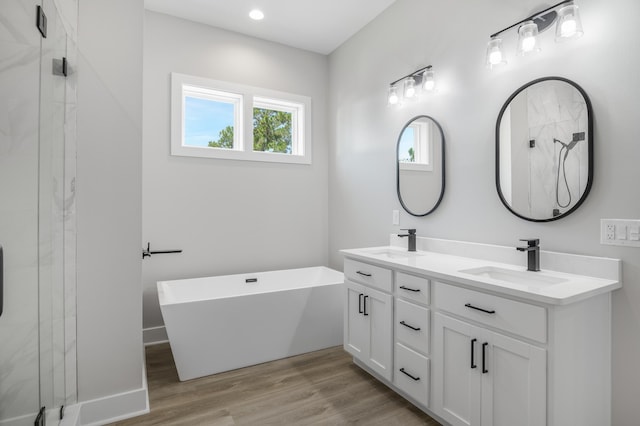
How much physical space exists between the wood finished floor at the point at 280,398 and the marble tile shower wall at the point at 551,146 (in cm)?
138

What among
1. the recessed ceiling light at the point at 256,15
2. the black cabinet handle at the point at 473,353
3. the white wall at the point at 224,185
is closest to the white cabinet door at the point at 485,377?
the black cabinet handle at the point at 473,353

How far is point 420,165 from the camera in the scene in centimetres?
268

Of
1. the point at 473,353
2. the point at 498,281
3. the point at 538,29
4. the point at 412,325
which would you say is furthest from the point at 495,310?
the point at 538,29

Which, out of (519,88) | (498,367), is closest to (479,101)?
(519,88)

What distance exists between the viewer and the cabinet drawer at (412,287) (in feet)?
6.15

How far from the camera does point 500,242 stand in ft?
6.87

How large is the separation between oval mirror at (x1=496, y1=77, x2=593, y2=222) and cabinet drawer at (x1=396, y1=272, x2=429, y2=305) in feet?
2.29

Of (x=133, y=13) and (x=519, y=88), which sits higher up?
(x=133, y=13)

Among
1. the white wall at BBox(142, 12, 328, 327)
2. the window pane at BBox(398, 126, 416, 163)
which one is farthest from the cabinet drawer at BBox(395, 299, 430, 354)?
the white wall at BBox(142, 12, 328, 327)

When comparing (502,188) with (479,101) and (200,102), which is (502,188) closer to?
(479,101)

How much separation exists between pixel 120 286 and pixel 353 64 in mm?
2877

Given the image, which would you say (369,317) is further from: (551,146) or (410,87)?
(410,87)

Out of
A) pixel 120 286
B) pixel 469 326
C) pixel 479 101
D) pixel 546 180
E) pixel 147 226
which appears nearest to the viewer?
pixel 469 326

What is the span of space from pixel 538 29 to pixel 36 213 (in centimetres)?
258
